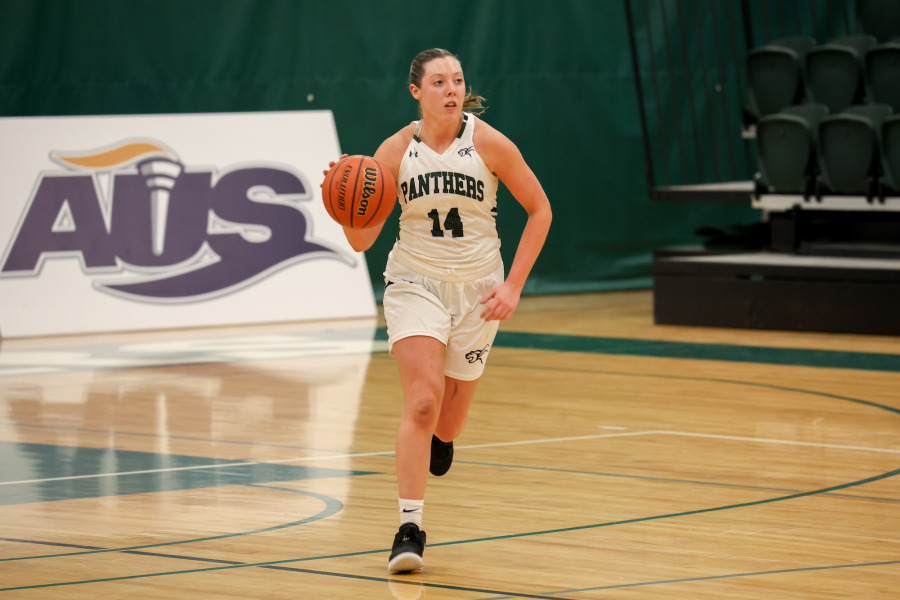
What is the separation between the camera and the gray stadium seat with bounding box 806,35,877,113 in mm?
11125

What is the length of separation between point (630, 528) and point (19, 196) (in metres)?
6.38

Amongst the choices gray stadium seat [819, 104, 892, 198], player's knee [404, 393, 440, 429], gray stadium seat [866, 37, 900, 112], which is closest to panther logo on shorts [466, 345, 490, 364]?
player's knee [404, 393, 440, 429]

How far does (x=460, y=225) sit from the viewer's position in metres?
4.46

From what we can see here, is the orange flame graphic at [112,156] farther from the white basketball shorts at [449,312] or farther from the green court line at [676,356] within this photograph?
the white basketball shorts at [449,312]

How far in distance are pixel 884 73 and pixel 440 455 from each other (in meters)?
7.17

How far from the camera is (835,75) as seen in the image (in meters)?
11.2

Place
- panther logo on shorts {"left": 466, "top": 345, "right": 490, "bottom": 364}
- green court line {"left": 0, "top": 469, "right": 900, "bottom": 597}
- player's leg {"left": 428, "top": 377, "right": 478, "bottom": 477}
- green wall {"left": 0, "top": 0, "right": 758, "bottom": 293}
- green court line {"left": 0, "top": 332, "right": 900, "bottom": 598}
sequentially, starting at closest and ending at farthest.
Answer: green court line {"left": 0, "top": 469, "right": 900, "bottom": 597} < green court line {"left": 0, "top": 332, "right": 900, "bottom": 598} < panther logo on shorts {"left": 466, "top": 345, "right": 490, "bottom": 364} < player's leg {"left": 428, "top": 377, "right": 478, "bottom": 477} < green wall {"left": 0, "top": 0, "right": 758, "bottom": 293}

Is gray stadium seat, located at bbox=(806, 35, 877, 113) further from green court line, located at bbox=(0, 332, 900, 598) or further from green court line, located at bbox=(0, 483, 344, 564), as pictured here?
green court line, located at bbox=(0, 483, 344, 564)

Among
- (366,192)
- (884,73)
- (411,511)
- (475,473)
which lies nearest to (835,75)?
(884,73)

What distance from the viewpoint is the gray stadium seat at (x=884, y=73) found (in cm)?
1088

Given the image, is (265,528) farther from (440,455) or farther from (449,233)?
(449,233)

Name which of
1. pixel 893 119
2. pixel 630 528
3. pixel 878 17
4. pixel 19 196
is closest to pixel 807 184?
pixel 893 119

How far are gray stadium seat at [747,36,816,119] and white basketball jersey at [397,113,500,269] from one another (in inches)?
285

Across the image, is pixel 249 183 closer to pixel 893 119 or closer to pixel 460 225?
pixel 893 119
